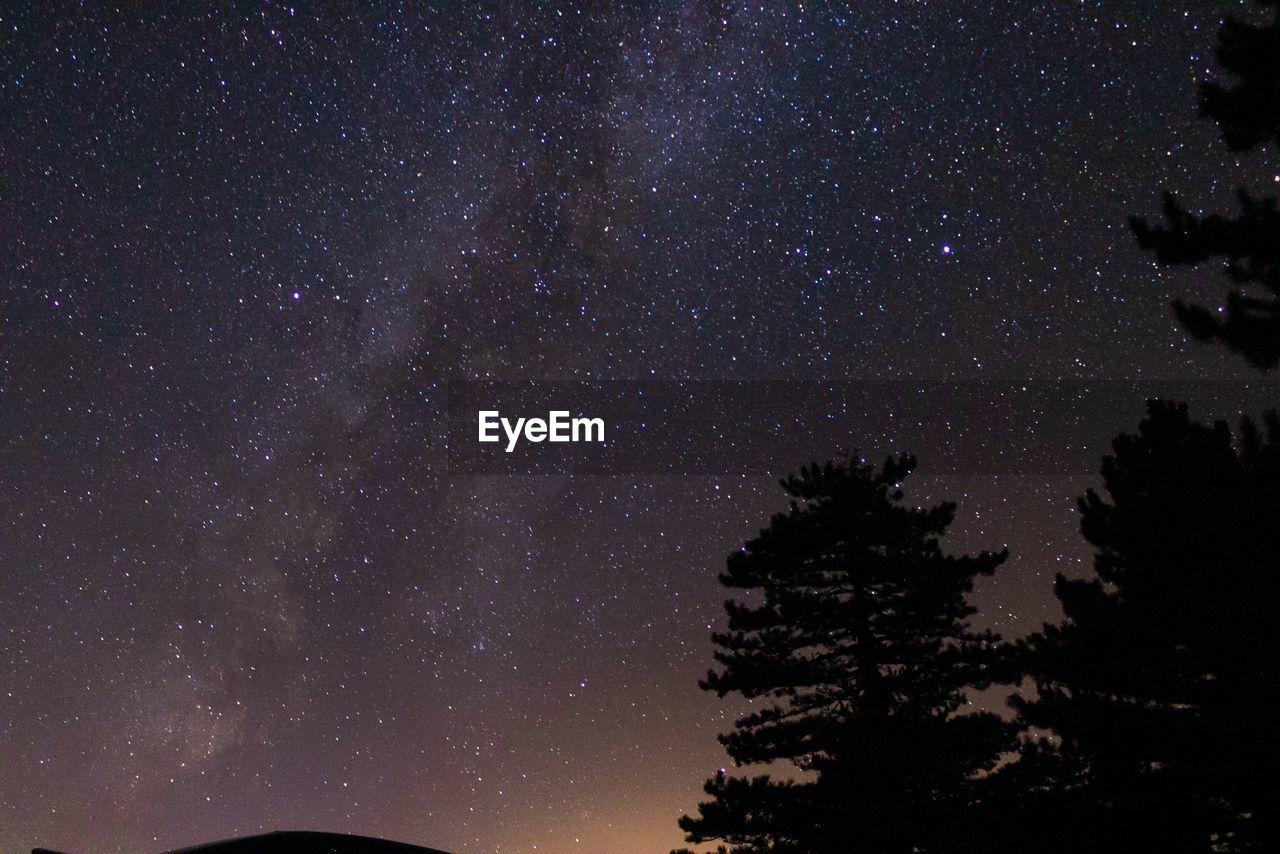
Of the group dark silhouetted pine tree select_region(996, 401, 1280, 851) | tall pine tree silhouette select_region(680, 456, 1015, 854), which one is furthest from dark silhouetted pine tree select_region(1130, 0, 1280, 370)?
tall pine tree silhouette select_region(680, 456, 1015, 854)

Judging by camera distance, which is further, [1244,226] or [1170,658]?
[1170,658]

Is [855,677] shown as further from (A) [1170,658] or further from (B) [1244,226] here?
(B) [1244,226]

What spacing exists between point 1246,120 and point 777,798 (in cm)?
1471

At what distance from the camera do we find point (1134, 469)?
1684 cm

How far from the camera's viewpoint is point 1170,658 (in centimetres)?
1451

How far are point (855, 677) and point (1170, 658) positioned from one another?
21.4 ft

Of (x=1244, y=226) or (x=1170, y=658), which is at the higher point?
(x=1244, y=226)

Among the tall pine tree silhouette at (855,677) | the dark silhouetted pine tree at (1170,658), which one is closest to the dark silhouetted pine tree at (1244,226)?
the dark silhouetted pine tree at (1170,658)

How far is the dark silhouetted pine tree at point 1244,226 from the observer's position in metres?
9.55

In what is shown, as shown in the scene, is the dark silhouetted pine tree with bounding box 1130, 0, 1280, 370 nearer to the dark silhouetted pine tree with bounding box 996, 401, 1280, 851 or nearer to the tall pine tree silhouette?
the dark silhouetted pine tree with bounding box 996, 401, 1280, 851

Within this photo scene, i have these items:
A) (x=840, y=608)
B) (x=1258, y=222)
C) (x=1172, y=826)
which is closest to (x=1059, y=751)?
(x=1172, y=826)

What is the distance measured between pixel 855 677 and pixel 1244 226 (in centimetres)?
1255

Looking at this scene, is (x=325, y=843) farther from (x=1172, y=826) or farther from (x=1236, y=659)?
(x=1172, y=826)

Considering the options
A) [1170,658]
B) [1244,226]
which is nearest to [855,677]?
[1170,658]
